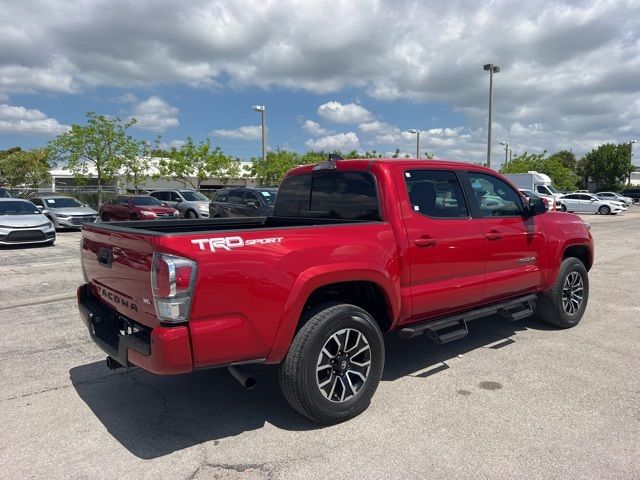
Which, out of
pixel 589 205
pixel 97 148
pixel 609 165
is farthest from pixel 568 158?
pixel 97 148

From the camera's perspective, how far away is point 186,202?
23141 millimetres

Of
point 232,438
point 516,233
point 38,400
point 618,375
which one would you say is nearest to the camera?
point 232,438

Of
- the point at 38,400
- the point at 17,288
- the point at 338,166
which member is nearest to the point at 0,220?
the point at 17,288

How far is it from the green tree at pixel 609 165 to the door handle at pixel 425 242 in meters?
75.1

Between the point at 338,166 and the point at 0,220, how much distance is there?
1297cm

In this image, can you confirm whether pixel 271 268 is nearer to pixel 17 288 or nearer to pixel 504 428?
pixel 504 428

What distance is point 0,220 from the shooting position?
46.0 ft

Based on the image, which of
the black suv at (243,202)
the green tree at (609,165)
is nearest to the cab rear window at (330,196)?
the black suv at (243,202)

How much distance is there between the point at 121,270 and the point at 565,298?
4.87 meters

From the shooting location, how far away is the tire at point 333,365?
3445 mm

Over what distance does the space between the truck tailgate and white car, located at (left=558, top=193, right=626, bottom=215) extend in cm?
3468

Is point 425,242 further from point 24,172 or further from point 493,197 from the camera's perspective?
point 24,172

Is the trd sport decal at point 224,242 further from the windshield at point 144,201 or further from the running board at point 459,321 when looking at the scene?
the windshield at point 144,201

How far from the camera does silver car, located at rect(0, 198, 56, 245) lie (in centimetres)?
1377
